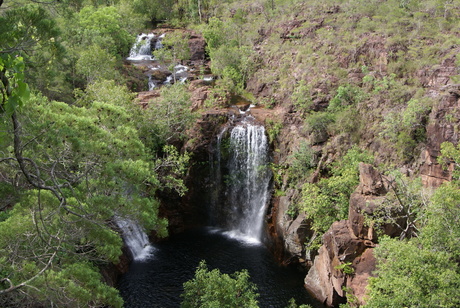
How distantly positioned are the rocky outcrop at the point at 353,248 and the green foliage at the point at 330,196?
4.30 ft

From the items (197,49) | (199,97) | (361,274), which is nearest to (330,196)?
(361,274)

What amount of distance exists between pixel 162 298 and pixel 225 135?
13524 mm

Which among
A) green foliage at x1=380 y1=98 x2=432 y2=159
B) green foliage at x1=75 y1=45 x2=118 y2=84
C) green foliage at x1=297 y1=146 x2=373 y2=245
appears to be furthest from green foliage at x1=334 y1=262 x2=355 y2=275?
green foliage at x1=75 y1=45 x2=118 y2=84

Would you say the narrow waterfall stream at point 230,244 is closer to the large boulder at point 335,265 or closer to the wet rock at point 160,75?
the large boulder at point 335,265

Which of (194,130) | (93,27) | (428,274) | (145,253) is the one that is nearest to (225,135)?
(194,130)

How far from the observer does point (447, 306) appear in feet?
37.1

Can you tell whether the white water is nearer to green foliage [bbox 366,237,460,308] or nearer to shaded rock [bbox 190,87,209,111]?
shaded rock [bbox 190,87,209,111]

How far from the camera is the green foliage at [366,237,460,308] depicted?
1164 cm

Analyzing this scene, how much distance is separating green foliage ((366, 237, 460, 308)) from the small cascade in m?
15.5

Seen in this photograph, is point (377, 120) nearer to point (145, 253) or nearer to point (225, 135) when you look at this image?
point (225, 135)

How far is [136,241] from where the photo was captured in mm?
24359

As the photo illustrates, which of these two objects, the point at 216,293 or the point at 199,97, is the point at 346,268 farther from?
the point at 199,97

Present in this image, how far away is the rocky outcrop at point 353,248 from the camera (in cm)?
1755

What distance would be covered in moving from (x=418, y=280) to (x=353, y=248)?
5.96m
